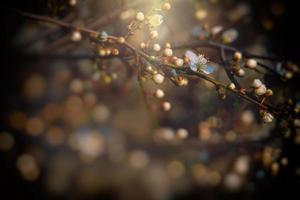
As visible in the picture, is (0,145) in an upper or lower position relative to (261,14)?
lower

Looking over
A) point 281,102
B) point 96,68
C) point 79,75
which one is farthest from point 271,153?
point 79,75

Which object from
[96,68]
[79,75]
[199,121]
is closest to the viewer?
[96,68]

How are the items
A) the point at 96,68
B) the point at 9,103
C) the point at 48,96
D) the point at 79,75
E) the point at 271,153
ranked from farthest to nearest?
the point at 48,96 < the point at 9,103 < the point at 79,75 < the point at 271,153 < the point at 96,68

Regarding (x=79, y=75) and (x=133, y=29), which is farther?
(x=79, y=75)

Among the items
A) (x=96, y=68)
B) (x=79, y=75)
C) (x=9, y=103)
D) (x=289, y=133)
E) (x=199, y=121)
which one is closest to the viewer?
(x=289, y=133)

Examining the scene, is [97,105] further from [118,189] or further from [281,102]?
[281,102]

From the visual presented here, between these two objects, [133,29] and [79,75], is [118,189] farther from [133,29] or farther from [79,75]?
[133,29]

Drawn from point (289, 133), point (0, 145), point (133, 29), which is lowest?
point (289, 133)

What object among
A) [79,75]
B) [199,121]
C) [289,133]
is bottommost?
[289,133]

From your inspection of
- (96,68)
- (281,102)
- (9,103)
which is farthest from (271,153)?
(9,103)
